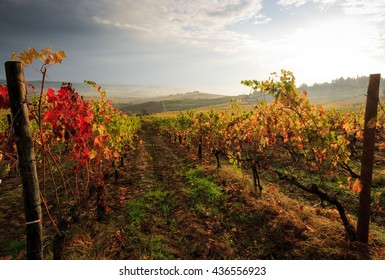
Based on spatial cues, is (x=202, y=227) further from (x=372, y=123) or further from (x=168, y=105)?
(x=168, y=105)

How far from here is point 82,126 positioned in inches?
148

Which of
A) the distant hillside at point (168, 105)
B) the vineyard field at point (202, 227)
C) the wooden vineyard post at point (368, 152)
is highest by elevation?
the distant hillside at point (168, 105)

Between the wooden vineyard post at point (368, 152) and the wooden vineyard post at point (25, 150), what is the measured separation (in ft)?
15.5

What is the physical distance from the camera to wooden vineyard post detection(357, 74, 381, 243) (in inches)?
149

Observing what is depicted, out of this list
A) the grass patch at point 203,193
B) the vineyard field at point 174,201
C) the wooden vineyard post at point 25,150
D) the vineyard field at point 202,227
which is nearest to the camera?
the wooden vineyard post at point 25,150

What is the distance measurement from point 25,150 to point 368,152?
4.91 m

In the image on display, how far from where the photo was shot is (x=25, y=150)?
107 inches

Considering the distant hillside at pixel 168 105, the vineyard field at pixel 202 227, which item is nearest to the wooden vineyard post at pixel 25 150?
the vineyard field at pixel 202 227

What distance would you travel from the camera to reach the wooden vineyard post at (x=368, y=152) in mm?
3797

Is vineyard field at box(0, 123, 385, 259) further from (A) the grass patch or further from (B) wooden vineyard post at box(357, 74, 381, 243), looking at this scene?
(B) wooden vineyard post at box(357, 74, 381, 243)

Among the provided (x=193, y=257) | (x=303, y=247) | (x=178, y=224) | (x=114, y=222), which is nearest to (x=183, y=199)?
(x=178, y=224)

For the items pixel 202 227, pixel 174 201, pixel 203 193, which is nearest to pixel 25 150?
pixel 202 227

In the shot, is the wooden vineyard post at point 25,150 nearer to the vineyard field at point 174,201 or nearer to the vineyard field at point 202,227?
the vineyard field at point 174,201
